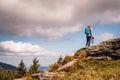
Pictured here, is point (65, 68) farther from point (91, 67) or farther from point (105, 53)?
point (105, 53)

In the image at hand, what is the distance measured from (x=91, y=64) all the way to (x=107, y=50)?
10.1 ft

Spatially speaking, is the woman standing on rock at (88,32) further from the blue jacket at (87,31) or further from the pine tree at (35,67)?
the pine tree at (35,67)

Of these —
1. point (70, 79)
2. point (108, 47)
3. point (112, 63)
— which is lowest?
point (70, 79)

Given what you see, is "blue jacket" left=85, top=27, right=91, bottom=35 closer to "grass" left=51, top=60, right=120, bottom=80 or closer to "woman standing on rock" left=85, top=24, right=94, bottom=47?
"woman standing on rock" left=85, top=24, right=94, bottom=47

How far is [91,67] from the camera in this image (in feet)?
77.9

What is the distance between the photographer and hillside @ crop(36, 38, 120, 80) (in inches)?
813

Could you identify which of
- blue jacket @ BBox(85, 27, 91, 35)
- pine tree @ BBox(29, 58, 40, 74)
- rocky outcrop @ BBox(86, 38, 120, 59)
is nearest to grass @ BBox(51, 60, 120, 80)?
rocky outcrop @ BBox(86, 38, 120, 59)

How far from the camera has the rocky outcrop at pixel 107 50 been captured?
1019 inches

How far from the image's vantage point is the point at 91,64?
24.7 metres

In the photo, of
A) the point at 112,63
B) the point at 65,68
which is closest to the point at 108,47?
the point at 112,63

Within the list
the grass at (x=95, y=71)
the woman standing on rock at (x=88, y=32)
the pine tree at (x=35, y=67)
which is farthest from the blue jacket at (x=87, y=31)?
the pine tree at (x=35, y=67)

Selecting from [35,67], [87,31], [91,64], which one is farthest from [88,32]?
[35,67]

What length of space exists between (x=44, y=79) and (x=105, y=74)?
5723 mm

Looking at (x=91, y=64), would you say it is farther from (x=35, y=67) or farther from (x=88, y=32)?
(x=35, y=67)
